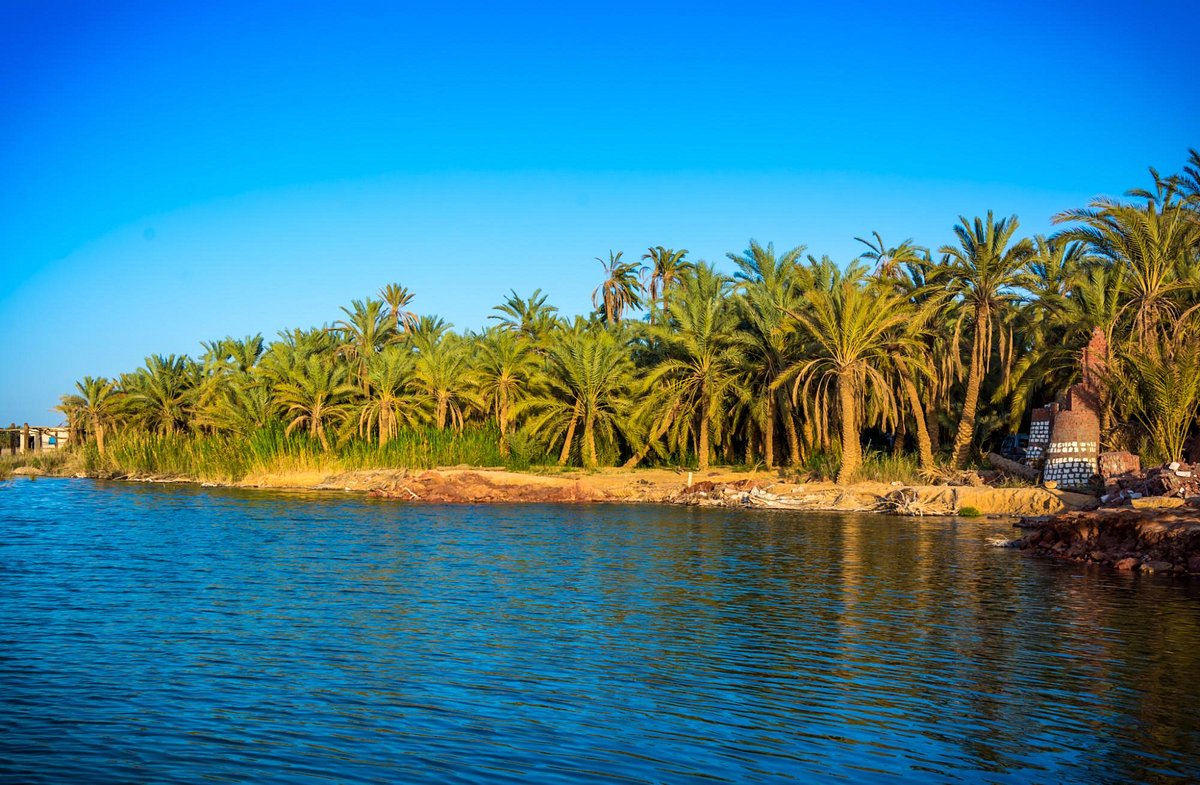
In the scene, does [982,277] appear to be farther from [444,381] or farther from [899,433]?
[444,381]

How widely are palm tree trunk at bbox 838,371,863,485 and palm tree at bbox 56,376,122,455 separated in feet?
151

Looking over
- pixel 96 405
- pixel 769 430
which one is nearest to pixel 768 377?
pixel 769 430

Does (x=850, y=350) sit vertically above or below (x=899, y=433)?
above

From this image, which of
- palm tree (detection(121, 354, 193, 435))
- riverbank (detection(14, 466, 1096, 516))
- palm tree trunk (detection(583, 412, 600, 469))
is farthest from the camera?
palm tree (detection(121, 354, 193, 435))

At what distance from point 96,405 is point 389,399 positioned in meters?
27.6

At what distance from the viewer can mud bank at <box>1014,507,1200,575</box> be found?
18656 millimetres

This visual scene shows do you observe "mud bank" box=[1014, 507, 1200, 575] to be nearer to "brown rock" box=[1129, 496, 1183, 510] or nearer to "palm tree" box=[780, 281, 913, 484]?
"brown rock" box=[1129, 496, 1183, 510]

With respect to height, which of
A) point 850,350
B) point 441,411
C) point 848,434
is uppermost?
point 850,350

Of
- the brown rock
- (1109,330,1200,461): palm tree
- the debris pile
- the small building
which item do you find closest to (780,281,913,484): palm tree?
(1109,330,1200,461): palm tree

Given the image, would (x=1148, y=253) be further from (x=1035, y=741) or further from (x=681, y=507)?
(x=1035, y=741)

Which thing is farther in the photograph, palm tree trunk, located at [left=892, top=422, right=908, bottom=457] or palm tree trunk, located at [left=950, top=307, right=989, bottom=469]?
palm tree trunk, located at [left=892, top=422, right=908, bottom=457]

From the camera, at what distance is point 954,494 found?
31.6 metres

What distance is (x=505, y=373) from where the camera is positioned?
4684 cm

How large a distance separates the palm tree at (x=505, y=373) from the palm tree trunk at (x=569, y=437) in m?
2.84
